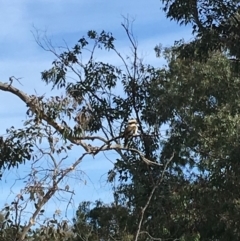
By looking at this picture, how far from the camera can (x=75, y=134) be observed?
5902 mm

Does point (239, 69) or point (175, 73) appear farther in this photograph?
point (175, 73)

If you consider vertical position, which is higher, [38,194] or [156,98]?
[156,98]

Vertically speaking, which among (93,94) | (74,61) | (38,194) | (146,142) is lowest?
(38,194)

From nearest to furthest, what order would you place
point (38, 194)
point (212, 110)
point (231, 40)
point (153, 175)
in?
point (38, 194) < point (153, 175) < point (231, 40) < point (212, 110)

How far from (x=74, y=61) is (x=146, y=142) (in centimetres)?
219

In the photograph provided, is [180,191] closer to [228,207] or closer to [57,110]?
[228,207]

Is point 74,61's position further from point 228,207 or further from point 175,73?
point 228,207

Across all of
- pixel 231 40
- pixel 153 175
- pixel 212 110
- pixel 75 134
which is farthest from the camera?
pixel 212 110

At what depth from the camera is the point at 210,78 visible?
13.5 metres

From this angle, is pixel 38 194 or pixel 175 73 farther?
pixel 175 73

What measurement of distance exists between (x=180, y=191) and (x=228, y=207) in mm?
930

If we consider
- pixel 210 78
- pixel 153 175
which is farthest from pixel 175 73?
pixel 153 175

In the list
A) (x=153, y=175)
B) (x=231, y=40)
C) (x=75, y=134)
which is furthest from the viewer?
(x=231, y=40)

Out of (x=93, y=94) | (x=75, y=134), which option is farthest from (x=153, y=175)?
(x=75, y=134)
